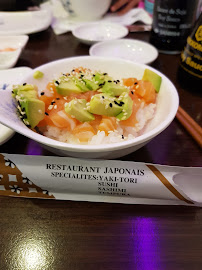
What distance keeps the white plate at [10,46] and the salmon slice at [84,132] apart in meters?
0.88

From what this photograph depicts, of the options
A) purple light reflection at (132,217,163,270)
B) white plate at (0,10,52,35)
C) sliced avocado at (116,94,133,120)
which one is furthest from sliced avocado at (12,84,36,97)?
white plate at (0,10,52,35)

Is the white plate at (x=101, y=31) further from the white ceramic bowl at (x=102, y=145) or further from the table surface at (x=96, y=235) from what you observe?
the table surface at (x=96, y=235)

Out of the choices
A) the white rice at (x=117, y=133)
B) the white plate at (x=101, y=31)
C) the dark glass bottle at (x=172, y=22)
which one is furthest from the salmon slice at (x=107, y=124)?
the white plate at (x=101, y=31)

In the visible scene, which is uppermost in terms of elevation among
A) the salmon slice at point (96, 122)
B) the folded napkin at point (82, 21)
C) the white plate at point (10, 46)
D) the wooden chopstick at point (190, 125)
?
the salmon slice at point (96, 122)

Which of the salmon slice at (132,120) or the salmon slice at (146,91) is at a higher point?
the salmon slice at (146,91)

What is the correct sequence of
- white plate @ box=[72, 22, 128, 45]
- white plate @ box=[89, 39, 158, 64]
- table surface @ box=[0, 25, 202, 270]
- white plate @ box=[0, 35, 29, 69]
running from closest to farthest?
table surface @ box=[0, 25, 202, 270] < white plate @ box=[0, 35, 29, 69] < white plate @ box=[89, 39, 158, 64] < white plate @ box=[72, 22, 128, 45]

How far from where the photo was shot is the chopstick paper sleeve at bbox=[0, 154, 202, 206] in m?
0.79

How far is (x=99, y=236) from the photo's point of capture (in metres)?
0.76

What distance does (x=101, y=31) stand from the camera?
2.19 meters

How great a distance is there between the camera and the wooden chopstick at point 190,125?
1.09m

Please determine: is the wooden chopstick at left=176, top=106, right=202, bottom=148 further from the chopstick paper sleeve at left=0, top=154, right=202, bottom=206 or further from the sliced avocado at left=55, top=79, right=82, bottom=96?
the sliced avocado at left=55, top=79, right=82, bottom=96

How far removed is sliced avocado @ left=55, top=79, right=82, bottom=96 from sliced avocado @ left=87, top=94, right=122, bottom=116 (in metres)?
0.13

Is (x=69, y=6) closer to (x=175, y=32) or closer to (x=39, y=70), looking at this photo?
(x=175, y=32)

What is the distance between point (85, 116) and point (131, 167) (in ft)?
0.77
